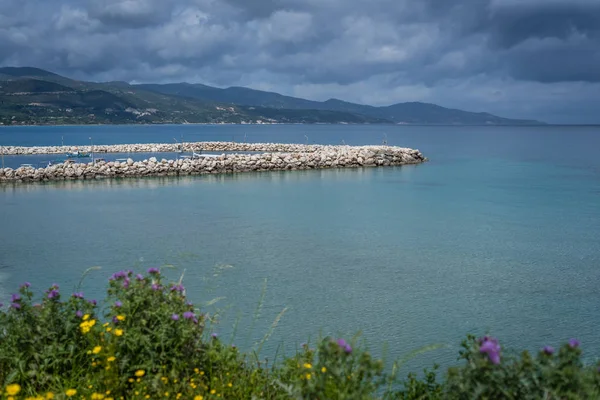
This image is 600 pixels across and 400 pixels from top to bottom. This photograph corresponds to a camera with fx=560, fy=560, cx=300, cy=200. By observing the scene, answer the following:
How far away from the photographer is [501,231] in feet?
59.7

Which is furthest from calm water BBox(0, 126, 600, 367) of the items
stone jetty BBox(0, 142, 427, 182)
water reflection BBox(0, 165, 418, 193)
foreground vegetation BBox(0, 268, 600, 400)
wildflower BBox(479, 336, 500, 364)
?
stone jetty BBox(0, 142, 427, 182)

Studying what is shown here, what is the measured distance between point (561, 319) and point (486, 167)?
37757mm

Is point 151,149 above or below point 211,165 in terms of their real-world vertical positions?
above

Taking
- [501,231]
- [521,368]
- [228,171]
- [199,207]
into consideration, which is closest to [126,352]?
[521,368]

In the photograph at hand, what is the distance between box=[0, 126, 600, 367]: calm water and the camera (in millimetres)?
9586

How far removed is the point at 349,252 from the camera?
14789 millimetres

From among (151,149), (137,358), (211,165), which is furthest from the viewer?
(151,149)

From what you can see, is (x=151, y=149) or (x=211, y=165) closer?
(x=211, y=165)

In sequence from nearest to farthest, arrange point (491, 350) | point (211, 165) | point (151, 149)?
1. point (491, 350)
2. point (211, 165)
3. point (151, 149)

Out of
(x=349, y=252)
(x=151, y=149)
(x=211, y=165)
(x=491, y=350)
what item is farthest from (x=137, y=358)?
(x=151, y=149)

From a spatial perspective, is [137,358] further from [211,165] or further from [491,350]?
[211,165]

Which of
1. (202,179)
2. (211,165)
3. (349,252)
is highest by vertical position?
(211,165)

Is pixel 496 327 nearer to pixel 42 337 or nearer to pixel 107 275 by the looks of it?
pixel 42 337

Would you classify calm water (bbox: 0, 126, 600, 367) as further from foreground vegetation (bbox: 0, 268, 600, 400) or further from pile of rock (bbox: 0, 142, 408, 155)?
pile of rock (bbox: 0, 142, 408, 155)
